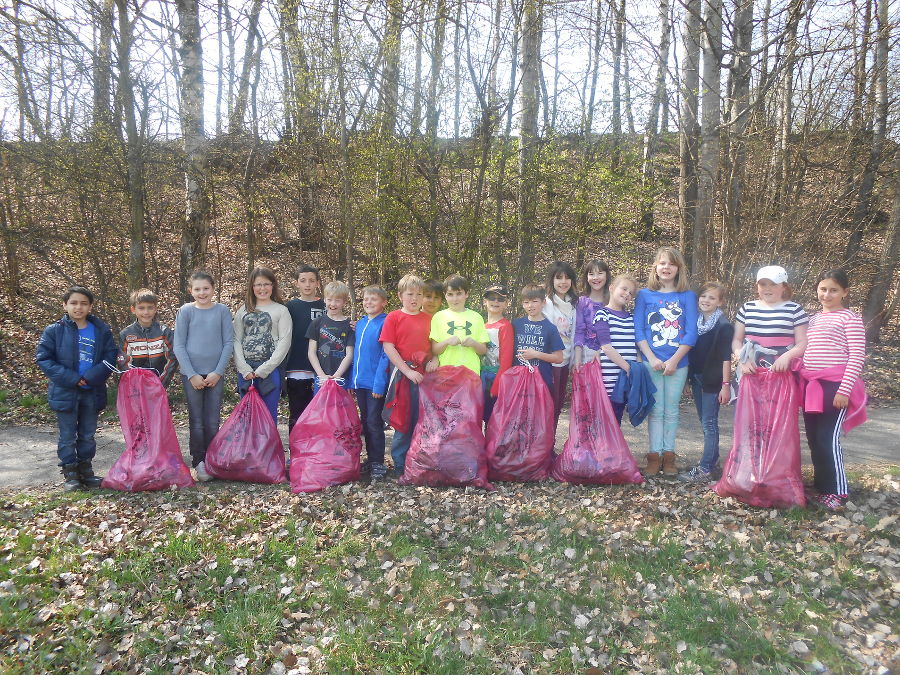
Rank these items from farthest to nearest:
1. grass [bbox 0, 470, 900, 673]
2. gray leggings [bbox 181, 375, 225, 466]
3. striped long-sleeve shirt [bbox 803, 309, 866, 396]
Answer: gray leggings [bbox 181, 375, 225, 466] < striped long-sleeve shirt [bbox 803, 309, 866, 396] < grass [bbox 0, 470, 900, 673]

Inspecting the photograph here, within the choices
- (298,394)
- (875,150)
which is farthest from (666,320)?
(875,150)

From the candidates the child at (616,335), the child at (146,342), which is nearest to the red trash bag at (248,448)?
the child at (146,342)

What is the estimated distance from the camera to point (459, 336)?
4.85 m

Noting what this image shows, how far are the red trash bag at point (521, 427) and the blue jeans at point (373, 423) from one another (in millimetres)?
935

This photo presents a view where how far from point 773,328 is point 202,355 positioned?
4495mm

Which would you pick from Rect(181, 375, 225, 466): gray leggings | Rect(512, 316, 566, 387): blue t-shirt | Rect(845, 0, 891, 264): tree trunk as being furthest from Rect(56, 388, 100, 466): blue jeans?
Rect(845, 0, 891, 264): tree trunk

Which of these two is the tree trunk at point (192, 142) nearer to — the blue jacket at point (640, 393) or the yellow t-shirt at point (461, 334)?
the yellow t-shirt at point (461, 334)

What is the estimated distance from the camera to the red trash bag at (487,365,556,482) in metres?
4.87

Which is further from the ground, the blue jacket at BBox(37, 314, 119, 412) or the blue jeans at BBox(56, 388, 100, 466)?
the blue jacket at BBox(37, 314, 119, 412)

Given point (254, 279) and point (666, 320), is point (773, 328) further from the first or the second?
point (254, 279)

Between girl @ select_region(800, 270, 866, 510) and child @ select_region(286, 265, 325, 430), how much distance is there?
3.88 m

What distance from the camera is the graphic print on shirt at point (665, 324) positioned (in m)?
4.81

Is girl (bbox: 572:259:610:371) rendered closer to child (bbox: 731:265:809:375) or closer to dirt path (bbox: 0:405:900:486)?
child (bbox: 731:265:809:375)

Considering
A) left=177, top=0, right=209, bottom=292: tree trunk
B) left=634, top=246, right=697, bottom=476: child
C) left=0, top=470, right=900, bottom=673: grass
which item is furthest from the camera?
left=177, top=0, right=209, bottom=292: tree trunk
